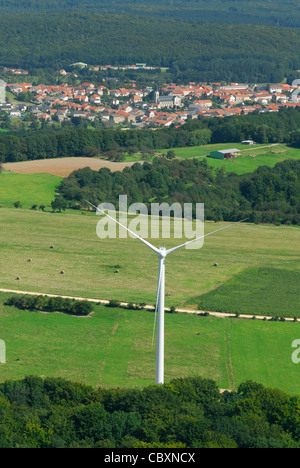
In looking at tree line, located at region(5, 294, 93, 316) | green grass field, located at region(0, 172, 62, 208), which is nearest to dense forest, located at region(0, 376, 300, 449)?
tree line, located at region(5, 294, 93, 316)

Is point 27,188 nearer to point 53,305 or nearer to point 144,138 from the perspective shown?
point 144,138

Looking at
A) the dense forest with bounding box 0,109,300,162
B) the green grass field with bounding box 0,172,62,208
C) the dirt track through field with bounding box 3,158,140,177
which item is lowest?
the green grass field with bounding box 0,172,62,208

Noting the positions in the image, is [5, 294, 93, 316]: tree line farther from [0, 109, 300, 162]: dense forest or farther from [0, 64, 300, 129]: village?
[0, 64, 300, 129]: village

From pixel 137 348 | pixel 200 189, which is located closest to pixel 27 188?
pixel 200 189

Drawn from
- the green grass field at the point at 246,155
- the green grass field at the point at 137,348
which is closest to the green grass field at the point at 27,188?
the green grass field at the point at 246,155

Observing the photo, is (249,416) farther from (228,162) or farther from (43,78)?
(43,78)
